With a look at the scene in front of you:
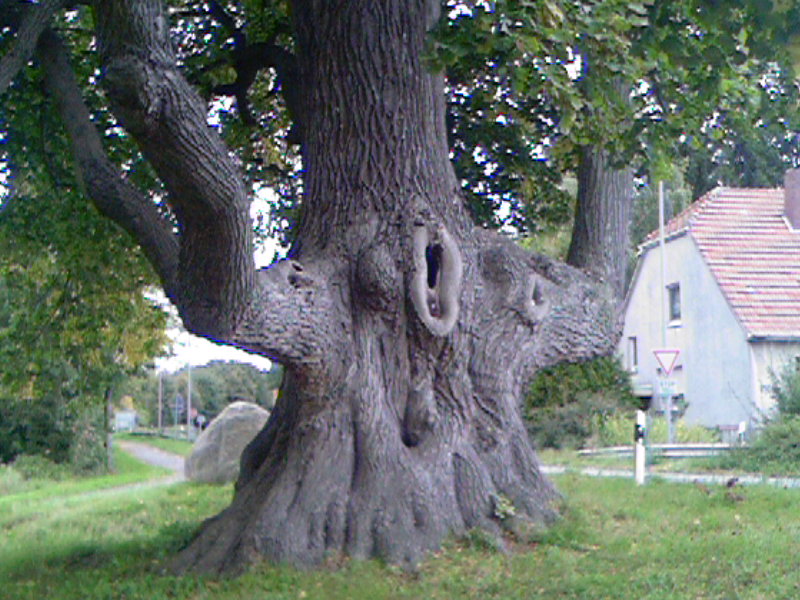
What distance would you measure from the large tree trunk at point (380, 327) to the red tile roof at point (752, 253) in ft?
68.2

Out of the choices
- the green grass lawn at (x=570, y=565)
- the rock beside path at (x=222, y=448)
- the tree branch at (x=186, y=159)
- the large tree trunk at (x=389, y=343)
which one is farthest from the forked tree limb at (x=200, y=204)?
the rock beside path at (x=222, y=448)

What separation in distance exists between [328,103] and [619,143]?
2.68 m

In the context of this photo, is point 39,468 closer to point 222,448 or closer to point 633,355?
point 633,355

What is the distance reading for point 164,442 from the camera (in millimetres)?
66562

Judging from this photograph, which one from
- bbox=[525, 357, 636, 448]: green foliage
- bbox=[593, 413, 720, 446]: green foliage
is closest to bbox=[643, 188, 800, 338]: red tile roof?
bbox=[525, 357, 636, 448]: green foliage

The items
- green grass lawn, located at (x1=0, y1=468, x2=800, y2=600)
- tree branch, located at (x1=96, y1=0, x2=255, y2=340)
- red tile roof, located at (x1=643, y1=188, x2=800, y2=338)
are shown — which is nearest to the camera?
tree branch, located at (x1=96, y1=0, x2=255, y2=340)

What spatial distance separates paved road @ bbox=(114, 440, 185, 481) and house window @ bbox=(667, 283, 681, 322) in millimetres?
17509

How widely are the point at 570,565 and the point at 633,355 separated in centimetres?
3298

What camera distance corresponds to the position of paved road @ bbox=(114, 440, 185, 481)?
46144mm

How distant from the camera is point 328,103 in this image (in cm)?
1079

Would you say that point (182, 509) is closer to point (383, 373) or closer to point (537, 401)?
point (383, 373)

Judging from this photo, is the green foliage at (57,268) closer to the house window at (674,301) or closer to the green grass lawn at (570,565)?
the green grass lawn at (570,565)

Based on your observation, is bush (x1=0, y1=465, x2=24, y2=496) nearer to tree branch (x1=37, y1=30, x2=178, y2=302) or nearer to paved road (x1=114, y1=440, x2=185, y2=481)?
paved road (x1=114, y1=440, x2=185, y2=481)

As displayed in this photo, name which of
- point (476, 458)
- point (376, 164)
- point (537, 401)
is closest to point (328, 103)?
point (376, 164)
